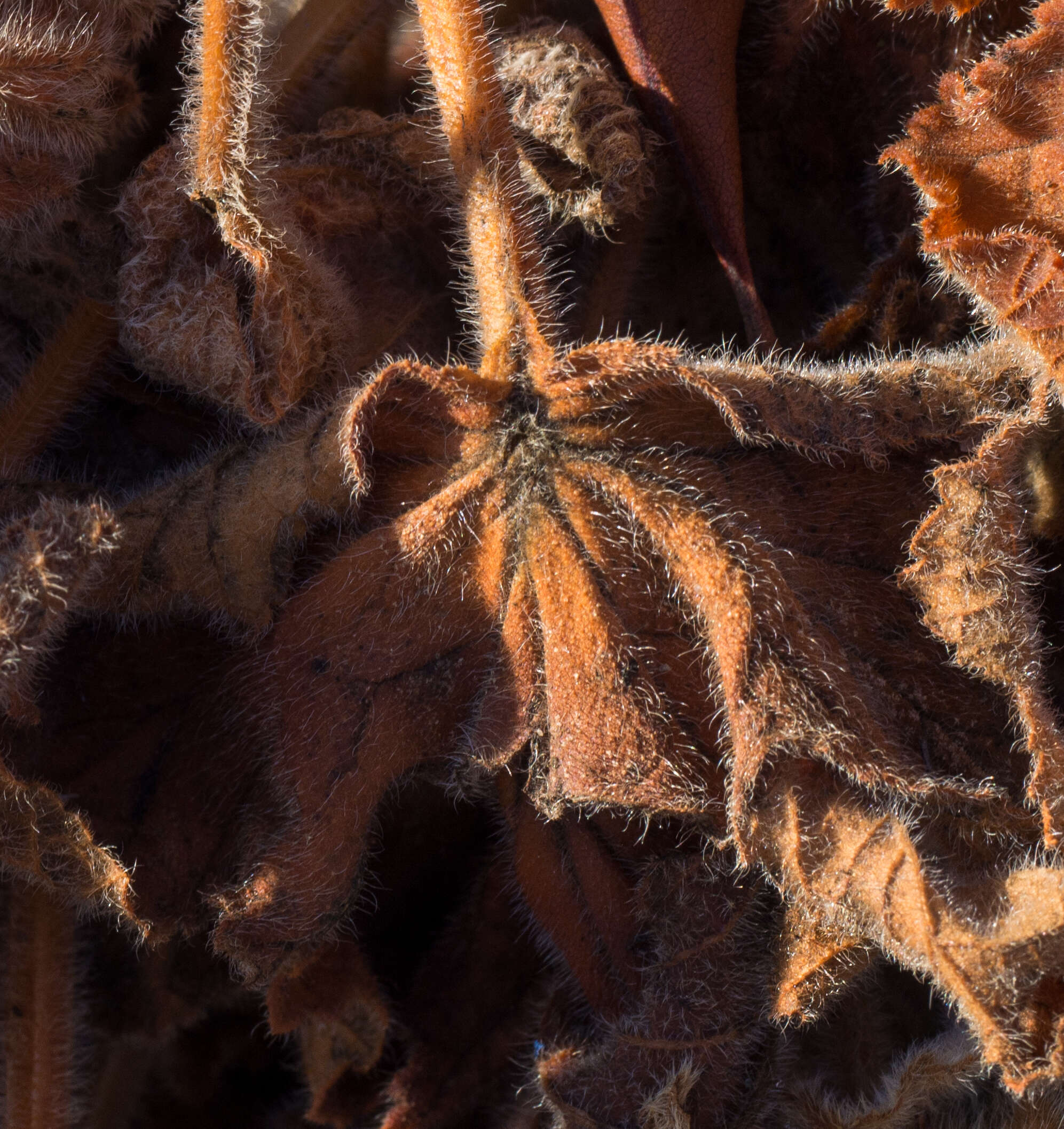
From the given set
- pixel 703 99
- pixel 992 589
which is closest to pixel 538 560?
pixel 992 589

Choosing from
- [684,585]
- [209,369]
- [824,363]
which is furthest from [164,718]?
[824,363]

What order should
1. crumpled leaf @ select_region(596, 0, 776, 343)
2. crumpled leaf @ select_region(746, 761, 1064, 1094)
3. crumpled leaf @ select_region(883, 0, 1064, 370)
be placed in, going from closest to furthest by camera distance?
1. crumpled leaf @ select_region(746, 761, 1064, 1094)
2. crumpled leaf @ select_region(883, 0, 1064, 370)
3. crumpled leaf @ select_region(596, 0, 776, 343)

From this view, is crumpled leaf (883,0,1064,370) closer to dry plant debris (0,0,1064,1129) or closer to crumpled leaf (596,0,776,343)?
dry plant debris (0,0,1064,1129)

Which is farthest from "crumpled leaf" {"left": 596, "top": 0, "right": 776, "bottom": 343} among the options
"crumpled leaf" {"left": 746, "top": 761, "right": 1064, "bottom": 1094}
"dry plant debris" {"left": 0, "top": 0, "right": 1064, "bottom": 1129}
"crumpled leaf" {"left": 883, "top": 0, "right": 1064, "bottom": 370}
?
"crumpled leaf" {"left": 746, "top": 761, "right": 1064, "bottom": 1094}

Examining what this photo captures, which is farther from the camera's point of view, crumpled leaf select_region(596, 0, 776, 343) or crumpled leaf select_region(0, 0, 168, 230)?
crumpled leaf select_region(596, 0, 776, 343)

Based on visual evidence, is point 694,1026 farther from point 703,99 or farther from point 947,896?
point 703,99

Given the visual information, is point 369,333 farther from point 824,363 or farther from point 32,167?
point 824,363

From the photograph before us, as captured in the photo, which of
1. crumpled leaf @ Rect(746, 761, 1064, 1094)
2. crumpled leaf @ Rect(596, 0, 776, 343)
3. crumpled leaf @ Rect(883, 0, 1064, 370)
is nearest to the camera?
crumpled leaf @ Rect(746, 761, 1064, 1094)

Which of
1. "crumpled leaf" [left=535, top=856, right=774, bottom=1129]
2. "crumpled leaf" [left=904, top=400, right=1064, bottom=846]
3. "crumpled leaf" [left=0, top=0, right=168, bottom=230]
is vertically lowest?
"crumpled leaf" [left=535, top=856, right=774, bottom=1129]
